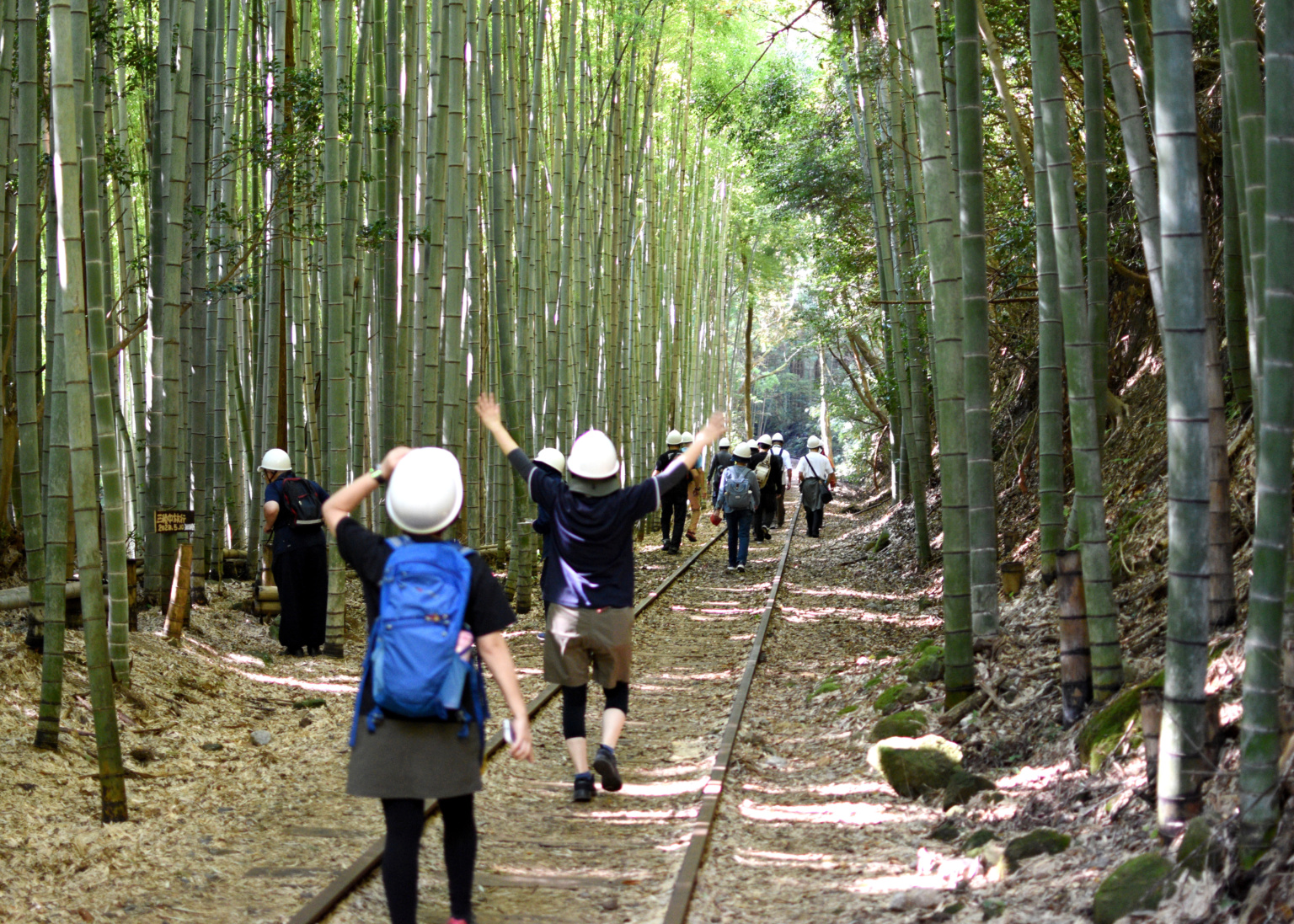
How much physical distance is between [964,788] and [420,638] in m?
2.48

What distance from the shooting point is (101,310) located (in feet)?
13.6

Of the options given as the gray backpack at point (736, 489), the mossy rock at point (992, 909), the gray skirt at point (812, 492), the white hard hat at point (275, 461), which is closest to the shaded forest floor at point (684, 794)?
the mossy rock at point (992, 909)

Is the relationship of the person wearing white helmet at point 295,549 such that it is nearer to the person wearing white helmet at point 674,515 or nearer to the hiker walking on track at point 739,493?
the hiker walking on track at point 739,493

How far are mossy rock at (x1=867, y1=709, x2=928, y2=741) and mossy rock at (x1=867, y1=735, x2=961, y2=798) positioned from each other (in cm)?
33

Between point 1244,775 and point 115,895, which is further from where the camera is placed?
point 115,895

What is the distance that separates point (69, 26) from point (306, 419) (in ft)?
18.9

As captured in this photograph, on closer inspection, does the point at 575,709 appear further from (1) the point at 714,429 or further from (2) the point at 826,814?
(1) the point at 714,429

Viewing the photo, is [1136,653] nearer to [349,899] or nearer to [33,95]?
[349,899]

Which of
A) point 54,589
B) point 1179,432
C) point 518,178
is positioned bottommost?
point 54,589

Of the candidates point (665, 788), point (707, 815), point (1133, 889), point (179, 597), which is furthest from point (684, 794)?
point (179, 597)

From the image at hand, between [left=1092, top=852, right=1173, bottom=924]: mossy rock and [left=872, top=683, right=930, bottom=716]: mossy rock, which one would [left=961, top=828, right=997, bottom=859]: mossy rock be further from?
[left=872, top=683, right=930, bottom=716]: mossy rock

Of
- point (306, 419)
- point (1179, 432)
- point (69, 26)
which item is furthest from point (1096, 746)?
point (306, 419)

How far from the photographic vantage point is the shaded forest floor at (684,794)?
11.4ft

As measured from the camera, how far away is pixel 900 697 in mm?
5809
